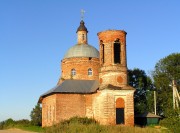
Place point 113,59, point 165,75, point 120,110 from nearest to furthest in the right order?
1. point 120,110
2. point 113,59
3. point 165,75

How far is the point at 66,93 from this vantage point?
32.7 m

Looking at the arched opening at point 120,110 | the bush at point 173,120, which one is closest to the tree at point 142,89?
the arched opening at point 120,110

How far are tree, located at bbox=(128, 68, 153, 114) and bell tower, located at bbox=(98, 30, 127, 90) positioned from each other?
1274cm

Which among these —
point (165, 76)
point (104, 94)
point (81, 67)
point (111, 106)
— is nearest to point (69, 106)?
point (104, 94)

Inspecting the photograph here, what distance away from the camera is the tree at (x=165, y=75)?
4272 cm

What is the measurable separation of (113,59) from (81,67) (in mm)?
9513

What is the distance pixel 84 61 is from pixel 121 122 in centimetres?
1212

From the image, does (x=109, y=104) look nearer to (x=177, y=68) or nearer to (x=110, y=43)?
(x=110, y=43)

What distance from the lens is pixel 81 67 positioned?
133 ft

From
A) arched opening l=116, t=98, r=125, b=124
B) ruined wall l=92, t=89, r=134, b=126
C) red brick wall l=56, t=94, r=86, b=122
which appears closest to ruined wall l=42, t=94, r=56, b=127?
red brick wall l=56, t=94, r=86, b=122

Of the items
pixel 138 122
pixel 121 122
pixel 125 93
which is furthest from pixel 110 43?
pixel 138 122

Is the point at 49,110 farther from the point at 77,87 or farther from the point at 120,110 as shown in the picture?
the point at 120,110

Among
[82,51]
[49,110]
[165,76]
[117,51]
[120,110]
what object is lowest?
[49,110]

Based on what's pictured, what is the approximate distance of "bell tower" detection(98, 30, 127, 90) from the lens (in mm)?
31188
